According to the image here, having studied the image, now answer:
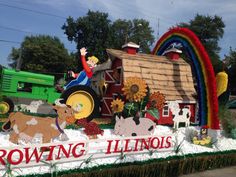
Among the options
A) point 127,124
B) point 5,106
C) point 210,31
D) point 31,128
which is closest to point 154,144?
point 127,124

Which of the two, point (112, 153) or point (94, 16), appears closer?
point (112, 153)

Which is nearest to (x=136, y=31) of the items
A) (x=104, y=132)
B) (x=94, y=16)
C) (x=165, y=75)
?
(x=94, y=16)

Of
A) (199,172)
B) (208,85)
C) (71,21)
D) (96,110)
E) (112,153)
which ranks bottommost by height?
(199,172)

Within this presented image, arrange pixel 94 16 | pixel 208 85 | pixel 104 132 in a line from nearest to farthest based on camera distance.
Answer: pixel 104 132 < pixel 208 85 < pixel 94 16

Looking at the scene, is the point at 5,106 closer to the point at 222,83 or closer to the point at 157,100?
the point at 157,100

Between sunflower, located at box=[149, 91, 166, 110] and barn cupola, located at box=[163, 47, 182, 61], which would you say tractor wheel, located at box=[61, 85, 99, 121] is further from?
barn cupola, located at box=[163, 47, 182, 61]

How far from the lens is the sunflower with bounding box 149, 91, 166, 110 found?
9648 mm

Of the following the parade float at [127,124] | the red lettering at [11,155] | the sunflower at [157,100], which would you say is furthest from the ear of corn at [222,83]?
the red lettering at [11,155]

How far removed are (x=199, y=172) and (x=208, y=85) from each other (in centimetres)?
329

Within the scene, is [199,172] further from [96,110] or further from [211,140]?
[96,110]

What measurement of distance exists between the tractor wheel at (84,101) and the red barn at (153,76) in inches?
64.1

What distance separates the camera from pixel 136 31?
5503 cm

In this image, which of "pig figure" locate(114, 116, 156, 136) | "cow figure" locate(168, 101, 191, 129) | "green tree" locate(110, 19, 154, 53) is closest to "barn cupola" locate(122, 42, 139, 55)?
"cow figure" locate(168, 101, 191, 129)

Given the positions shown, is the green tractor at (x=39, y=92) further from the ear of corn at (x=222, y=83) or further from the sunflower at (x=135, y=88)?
the ear of corn at (x=222, y=83)
